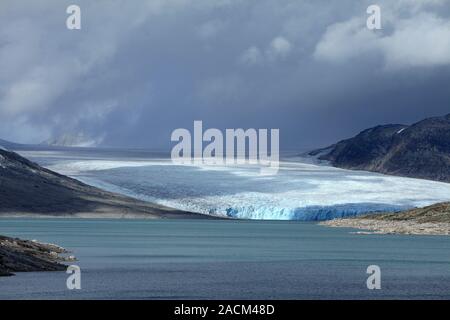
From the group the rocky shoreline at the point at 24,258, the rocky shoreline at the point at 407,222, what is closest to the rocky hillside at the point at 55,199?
the rocky shoreline at the point at 407,222

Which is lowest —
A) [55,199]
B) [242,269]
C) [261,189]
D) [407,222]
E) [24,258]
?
[407,222]

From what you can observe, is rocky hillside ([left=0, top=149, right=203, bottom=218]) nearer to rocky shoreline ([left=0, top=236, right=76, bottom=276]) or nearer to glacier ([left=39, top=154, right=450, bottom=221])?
glacier ([left=39, top=154, right=450, bottom=221])

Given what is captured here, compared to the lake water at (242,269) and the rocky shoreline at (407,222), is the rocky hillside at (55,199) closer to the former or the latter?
the rocky shoreline at (407,222)

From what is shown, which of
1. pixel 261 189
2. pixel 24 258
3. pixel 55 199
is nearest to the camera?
pixel 24 258

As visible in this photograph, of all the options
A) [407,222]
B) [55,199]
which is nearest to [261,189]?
[55,199]

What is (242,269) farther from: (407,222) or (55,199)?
(55,199)

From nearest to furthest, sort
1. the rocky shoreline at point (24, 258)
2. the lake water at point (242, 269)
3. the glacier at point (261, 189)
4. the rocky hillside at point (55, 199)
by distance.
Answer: the lake water at point (242, 269) < the rocky shoreline at point (24, 258) < the glacier at point (261, 189) < the rocky hillside at point (55, 199)

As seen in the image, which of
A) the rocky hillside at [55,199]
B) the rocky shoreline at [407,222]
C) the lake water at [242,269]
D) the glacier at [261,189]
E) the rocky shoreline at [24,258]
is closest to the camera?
the lake water at [242,269]
